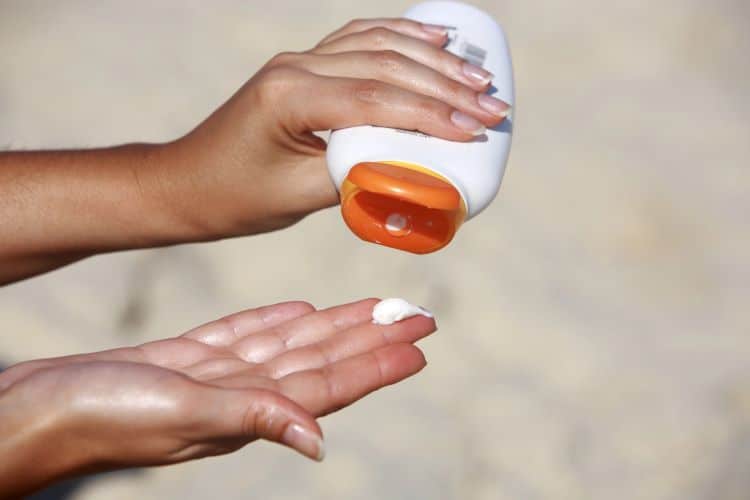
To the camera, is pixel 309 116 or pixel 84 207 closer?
pixel 309 116

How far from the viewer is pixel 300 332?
1.24m

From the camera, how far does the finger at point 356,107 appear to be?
1.21 metres

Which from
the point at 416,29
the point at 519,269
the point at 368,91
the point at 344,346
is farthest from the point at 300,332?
the point at 519,269

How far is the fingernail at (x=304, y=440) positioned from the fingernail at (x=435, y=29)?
22.4 inches

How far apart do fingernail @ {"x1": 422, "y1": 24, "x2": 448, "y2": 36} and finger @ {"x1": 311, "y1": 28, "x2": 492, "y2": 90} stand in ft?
0.07

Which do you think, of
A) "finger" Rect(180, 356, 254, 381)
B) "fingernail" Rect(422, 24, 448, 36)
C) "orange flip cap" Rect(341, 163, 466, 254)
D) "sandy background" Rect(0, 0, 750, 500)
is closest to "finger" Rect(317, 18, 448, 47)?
"fingernail" Rect(422, 24, 448, 36)

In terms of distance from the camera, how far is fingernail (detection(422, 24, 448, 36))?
4.40 feet

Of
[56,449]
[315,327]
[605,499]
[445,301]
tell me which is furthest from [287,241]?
[56,449]

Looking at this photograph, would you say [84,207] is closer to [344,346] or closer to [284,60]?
[284,60]

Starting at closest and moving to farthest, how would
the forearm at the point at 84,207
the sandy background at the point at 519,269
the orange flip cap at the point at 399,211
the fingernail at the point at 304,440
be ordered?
the fingernail at the point at 304,440
the orange flip cap at the point at 399,211
the forearm at the point at 84,207
the sandy background at the point at 519,269

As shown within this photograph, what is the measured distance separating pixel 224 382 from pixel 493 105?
17.1 inches

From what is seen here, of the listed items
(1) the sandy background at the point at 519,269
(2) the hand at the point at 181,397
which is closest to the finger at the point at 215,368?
(2) the hand at the point at 181,397

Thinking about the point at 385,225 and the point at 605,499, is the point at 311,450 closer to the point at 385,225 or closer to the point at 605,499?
the point at 385,225

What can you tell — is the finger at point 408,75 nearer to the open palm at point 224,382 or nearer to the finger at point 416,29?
the finger at point 416,29
